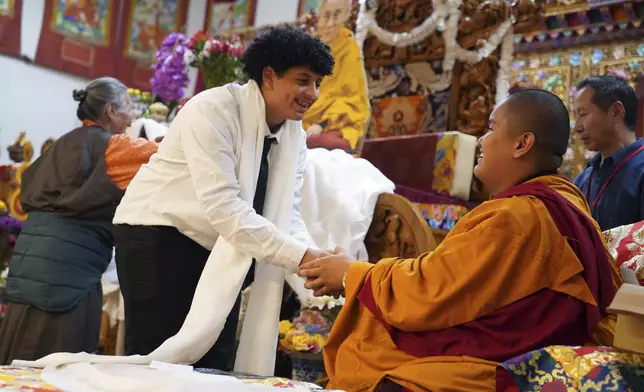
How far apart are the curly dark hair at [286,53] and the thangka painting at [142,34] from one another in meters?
5.80

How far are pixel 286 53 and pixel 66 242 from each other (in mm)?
1283

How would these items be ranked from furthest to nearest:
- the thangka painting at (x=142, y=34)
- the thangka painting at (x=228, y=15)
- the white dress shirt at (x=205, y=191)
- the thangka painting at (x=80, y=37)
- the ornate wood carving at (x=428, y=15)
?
the thangka painting at (x=228, y=15), the thangka painting at (x=142, y=34), the thangka painting at (x=80, y=37), the ornate wood carving at (x=428, y=15), the white dress shirt at (x=205, y=191)

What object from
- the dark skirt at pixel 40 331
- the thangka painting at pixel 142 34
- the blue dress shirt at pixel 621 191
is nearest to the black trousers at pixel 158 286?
the dark skirt at pixel 40 331

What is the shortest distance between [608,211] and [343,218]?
0.98m

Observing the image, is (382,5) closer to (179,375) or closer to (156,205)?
(156,205)

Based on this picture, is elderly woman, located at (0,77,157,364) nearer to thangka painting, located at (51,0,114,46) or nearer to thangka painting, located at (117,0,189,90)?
thangka painting, located at (51,0,114,46)

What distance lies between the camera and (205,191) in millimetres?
1975

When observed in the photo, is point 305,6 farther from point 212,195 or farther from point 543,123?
point 543,123

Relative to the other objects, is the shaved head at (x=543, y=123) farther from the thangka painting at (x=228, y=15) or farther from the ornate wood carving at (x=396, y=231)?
the thangka painting at (x=228, y=15)

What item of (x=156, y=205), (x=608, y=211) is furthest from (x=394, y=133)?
(x=156, y=205)

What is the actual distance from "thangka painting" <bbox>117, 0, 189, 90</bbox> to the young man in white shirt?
19.2 ft

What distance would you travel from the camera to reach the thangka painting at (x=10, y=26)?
6602 mm

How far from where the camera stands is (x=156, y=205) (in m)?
2.06

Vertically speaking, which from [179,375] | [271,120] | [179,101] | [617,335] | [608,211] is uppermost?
[179,101]
